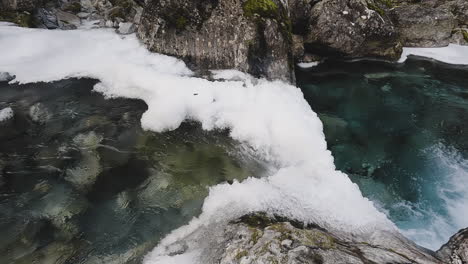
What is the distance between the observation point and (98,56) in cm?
944

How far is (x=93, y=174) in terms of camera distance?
5.99 m

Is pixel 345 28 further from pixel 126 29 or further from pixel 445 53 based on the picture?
pixel 126 29

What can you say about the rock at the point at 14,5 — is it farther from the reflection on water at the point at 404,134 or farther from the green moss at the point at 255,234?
the green moss at the point at 255,234

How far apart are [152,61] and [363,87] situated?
7986 mm

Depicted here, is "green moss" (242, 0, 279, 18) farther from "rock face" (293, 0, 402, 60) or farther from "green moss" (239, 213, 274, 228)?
"green moss" (239, 213, 274, 228)

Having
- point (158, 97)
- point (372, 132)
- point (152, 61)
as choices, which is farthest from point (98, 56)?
point (372, 132)

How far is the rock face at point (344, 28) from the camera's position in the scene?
1328 cm

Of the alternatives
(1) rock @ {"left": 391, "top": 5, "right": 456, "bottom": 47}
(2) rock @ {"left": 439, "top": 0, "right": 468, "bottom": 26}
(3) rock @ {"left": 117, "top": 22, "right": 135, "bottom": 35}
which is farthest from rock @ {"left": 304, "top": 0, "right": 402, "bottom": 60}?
(3) rock @ {"left": 117, "top": 22, "right": 135, "bottom": 35}

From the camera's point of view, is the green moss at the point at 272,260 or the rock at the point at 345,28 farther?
the rock at the point at 345,28

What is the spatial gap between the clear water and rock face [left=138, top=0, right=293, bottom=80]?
2.41 meters

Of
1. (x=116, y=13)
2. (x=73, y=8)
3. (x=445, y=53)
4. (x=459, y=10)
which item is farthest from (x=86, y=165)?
(x=459, y=10)

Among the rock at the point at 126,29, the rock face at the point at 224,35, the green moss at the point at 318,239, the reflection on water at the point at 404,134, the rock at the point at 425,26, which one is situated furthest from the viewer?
the rock at the point at 425,26

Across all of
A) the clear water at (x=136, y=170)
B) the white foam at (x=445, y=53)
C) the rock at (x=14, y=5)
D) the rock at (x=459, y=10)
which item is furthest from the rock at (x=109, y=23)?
the rock at (x=459, y=10)

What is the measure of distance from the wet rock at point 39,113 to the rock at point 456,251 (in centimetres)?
819
